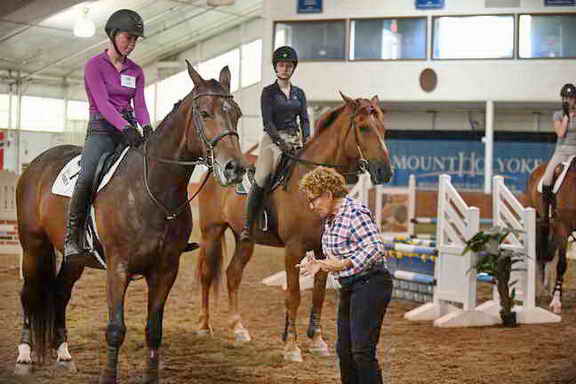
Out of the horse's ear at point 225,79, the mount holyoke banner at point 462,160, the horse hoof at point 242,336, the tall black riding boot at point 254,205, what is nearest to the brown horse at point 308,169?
the horse hoof at point 242,336

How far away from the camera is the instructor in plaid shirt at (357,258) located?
12.8 ft

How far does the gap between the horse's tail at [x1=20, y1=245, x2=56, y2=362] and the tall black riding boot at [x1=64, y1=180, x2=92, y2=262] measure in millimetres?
688

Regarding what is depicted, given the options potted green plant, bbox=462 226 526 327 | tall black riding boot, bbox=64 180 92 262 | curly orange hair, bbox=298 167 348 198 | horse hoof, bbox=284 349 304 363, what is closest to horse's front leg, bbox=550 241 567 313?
potted green plant, bbox=462 226 526 327

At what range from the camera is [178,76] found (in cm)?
2552

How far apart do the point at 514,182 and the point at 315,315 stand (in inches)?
596

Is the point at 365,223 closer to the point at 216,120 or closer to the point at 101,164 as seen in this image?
the point at 216,120

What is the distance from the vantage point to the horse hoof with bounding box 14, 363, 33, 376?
5090 millimetres

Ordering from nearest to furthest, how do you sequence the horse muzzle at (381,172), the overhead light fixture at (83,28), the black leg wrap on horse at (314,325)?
1. the horse muzzle at (381,172)
2. the black leg wrap on horse at (314,325)
3. the overhead light fixture at (83,28)

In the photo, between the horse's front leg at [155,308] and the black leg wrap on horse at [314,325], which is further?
the black leg wrap on horse at [314,325]

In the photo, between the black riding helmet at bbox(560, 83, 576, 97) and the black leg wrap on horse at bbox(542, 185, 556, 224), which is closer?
the black riding helmet at bbox(560, 83, 576, 97)

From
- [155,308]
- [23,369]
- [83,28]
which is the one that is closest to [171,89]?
[83,28]

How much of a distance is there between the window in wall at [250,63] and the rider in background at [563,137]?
17.5 m

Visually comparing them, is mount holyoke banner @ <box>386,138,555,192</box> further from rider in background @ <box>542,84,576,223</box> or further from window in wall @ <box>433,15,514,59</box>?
rider in background @ <box>542,84,576,223</box>

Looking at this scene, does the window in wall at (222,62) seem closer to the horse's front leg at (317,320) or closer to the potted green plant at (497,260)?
the potted green plant at (497,260)
